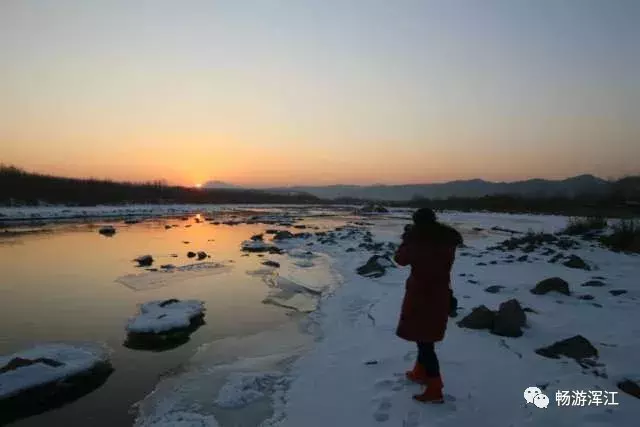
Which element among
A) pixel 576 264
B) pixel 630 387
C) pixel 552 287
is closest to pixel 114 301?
pixel 552 287

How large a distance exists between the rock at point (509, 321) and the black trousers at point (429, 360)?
8.10 feet

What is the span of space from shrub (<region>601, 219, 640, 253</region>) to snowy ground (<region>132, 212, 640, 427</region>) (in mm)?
7223

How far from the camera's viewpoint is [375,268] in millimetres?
13883

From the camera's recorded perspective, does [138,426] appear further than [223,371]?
No

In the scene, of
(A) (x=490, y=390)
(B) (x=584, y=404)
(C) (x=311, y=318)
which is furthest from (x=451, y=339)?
(C) (x=311, y=318)

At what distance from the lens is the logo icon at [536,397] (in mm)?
4809

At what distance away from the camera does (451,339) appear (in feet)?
23.1

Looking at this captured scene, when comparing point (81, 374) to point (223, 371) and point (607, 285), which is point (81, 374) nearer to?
point (223, 371)

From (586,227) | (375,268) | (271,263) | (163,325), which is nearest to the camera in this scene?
(163,325)

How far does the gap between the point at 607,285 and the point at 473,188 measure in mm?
189537

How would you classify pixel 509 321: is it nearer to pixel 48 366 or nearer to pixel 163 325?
pixel 163 325

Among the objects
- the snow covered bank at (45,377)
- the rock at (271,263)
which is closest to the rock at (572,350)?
the snow covered bank at (45,377)

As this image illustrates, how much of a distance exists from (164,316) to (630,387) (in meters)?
7.57

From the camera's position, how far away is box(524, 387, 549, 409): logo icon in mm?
4809
